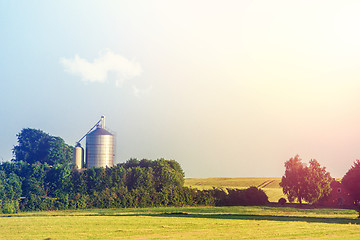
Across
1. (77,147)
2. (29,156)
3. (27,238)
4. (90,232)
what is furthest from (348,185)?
(29,156)

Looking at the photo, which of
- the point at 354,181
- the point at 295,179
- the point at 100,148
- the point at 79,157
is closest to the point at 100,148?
the point at 100,148

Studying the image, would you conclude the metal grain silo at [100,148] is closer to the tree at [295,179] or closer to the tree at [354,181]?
the tree at [295,179]

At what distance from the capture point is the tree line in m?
81.1

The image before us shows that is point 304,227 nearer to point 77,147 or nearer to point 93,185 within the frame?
point 93,185

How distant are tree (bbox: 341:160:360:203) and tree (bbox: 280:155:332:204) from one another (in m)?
24.0

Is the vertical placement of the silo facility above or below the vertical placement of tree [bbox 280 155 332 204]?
above

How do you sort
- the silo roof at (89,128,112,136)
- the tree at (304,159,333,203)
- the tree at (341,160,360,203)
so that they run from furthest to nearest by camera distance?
the silo roof at (89,128,112,136), the tree at (304,159,333,203), the tree at (341,160,360,203)

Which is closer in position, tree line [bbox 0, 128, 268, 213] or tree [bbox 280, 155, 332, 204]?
tree line [bbox 0, 128, 268, 213]

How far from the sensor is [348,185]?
64500mm

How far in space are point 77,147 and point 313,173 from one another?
50785 millimetres

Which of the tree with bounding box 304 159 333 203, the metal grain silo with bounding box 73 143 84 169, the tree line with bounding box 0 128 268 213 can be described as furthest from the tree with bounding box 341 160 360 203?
the metal grain silo with bounding box 73 143 84 169

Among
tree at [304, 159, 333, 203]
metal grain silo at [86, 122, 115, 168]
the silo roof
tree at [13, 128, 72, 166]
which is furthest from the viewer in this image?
tree at [13, 128, 72, 166]

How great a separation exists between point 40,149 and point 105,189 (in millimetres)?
48409

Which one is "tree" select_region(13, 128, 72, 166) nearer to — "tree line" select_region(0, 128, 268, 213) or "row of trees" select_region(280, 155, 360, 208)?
"tree line" select_region(0, 128, 268, 213)
